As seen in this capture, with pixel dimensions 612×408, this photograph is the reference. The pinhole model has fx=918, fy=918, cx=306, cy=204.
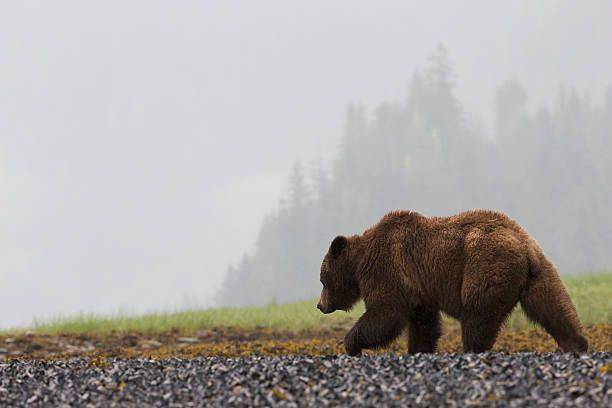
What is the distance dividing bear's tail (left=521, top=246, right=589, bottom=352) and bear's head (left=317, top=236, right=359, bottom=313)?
2.05 m

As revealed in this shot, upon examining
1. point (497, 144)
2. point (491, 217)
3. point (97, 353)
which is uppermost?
point (497, 144)

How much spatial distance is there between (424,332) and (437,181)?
76542mm

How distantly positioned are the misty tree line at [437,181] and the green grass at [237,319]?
57616mm

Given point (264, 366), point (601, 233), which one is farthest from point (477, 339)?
point (601, 233)

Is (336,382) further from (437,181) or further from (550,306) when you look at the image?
(437,181)

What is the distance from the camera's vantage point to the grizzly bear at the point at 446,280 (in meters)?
8.77

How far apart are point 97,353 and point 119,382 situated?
26.6ft

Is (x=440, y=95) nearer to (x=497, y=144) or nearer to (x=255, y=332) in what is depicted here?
(x=497, y=144)

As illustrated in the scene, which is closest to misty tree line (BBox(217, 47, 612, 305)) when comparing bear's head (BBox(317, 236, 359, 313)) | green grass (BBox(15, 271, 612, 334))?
green grass (BBox(15, 271, 612, 334))

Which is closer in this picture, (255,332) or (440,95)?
(255,332)

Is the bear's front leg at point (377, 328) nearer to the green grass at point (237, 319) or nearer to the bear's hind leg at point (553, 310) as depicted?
the bear's hind leg at point (553, 310)

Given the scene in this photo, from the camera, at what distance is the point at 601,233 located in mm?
75062

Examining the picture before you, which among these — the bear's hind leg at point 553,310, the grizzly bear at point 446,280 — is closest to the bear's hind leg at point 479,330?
the grizzly bear at point 446,280

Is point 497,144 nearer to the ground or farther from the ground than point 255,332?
farther from the ground
